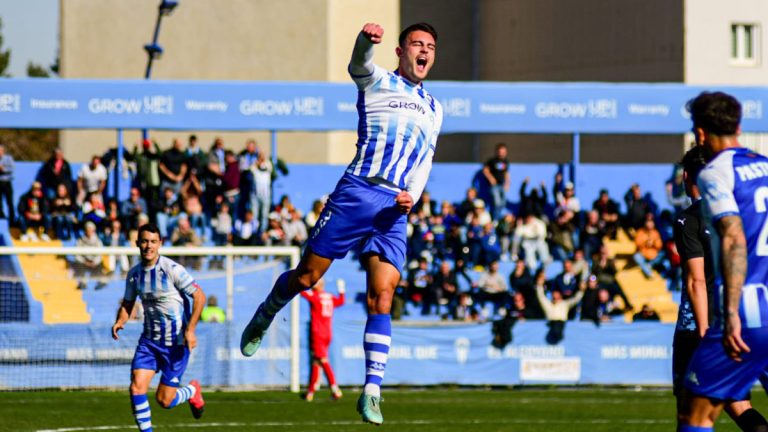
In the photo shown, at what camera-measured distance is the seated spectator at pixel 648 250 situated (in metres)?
28.7

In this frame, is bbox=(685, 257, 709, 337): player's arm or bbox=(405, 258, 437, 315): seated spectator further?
bbox=(405, 258, 437, 315): seated spectator

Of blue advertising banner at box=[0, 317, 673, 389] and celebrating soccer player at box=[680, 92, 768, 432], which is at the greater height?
celebrating soccer player at box=[680, 92, 768, 432]

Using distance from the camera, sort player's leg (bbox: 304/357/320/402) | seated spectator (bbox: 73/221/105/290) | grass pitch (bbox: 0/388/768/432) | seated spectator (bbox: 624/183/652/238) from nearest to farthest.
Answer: grass pitch (bbox: 0/388/768/432) < player's leg (bbox: 304/357/320/402) < seated spectator (bbox: 73/221/105/290) < seated spectator (bbox: 624/183/652/238)

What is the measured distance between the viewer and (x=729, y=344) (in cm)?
716

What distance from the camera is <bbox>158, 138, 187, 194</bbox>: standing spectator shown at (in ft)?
88.3

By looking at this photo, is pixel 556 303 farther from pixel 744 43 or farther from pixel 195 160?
pixel 744 43

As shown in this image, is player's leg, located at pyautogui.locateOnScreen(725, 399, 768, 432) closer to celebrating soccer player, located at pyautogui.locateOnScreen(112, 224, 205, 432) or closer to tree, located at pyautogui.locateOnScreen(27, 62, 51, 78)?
celebrating soccer player, located at pyautogui.locateOnScreen(112, 224, 205, 432)

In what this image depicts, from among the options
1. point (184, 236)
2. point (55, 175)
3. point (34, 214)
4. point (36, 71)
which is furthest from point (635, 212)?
point (36, 71)

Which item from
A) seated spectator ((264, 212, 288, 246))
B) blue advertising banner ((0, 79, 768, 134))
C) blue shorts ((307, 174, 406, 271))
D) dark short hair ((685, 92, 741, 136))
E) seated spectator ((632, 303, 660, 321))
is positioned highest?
blue advertising banner ((0, 79, 768, 134))

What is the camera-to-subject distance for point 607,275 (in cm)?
2597

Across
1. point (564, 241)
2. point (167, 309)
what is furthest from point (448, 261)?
point (167, 309)

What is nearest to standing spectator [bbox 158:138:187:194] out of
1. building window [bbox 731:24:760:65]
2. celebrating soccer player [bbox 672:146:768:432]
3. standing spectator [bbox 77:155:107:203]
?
standing spectator [bbox 77:155:107:203]

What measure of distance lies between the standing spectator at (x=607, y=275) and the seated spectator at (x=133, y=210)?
8440mm

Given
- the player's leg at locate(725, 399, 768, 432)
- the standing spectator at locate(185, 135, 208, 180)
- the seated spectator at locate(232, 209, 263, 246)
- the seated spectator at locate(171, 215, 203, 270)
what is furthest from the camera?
the standing spectator at locate(185, 135, 208, 180)
